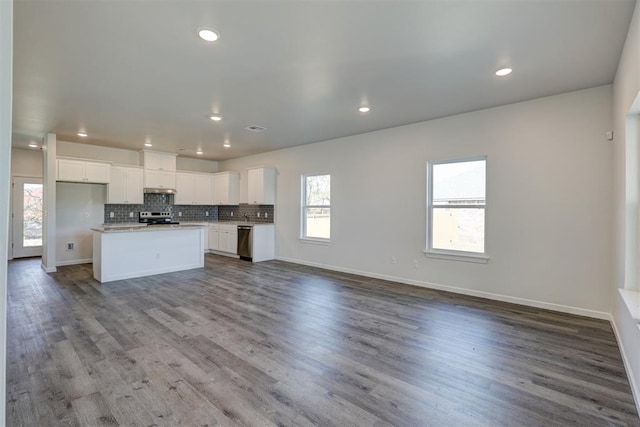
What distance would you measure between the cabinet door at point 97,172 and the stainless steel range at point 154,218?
125 cm

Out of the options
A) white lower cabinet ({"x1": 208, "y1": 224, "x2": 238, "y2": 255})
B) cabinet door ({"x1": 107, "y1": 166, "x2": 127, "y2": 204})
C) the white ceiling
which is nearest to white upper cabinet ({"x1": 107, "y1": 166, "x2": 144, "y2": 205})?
cabinet door ({"x1": 107, "y1": 166, "x2": 127, "y2": 204})

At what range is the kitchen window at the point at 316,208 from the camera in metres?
6.66

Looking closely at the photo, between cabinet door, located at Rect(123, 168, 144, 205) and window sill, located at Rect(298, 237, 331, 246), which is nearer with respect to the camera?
window sill, located at Rect(298, 237, 331, 246)

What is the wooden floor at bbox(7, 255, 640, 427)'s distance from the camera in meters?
2.03

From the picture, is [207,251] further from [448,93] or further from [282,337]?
[448,93]

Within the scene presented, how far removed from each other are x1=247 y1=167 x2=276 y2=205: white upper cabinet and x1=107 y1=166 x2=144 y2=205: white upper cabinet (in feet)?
8.66

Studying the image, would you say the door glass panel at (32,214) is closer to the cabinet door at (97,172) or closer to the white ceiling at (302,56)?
the cabinet door at (97,172)

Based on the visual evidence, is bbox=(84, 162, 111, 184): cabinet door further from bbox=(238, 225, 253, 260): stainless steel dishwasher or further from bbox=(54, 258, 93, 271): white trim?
bbox=(238, 225, 253, 260): stainless steel dishwasher

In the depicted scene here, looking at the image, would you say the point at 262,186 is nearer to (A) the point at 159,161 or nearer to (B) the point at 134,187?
(A) the point at 159,161

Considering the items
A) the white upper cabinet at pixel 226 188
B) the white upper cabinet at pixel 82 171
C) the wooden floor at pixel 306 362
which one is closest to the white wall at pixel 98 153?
the white upper cabinet at pixel 82 171

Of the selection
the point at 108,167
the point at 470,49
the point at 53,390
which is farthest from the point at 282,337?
the point at 108,167

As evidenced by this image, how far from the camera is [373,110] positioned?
4523 mm

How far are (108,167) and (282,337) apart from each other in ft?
20.3

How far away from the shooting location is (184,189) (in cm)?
841
